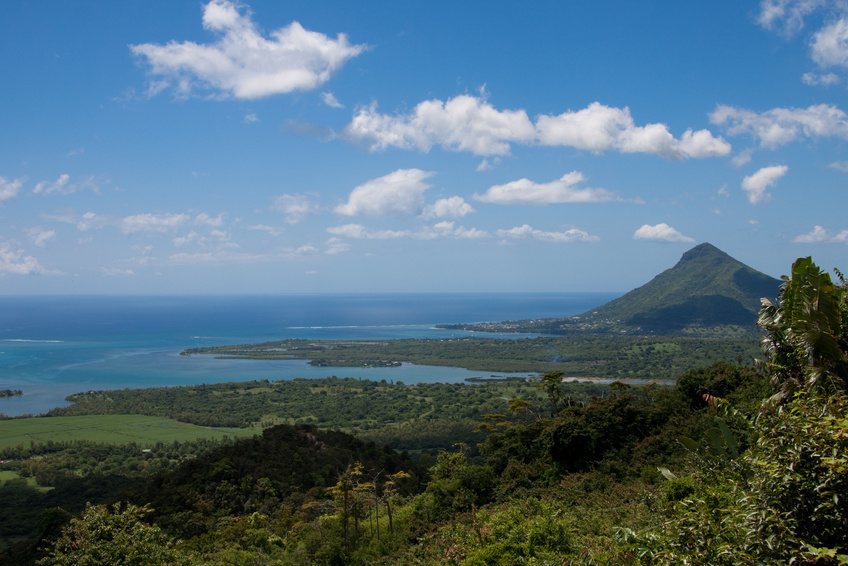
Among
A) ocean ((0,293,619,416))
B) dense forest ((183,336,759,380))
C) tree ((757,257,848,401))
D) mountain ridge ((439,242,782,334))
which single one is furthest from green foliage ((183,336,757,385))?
tree ((757,257,848,401))

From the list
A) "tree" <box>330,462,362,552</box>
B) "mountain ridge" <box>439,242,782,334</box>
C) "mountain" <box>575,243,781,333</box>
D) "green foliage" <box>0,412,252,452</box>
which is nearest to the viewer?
"tree" <box>330,462,362,552</box>

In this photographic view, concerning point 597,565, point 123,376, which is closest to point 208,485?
point 597,565

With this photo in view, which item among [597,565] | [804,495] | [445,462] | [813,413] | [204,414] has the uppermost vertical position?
[813,413]

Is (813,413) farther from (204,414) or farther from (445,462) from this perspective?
(204,414)

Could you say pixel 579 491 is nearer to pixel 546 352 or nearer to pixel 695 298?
pixel 546 352

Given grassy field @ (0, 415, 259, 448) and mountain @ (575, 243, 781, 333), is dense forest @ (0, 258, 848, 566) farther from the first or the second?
mountain @ (575, 243, 781, 333)

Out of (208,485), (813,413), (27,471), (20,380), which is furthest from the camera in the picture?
(20,380)
